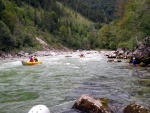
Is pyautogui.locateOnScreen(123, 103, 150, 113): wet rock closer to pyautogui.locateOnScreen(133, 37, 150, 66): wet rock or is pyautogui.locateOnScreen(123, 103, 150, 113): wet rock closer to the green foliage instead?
pyautogui.locateOnScreen(133, 37, 150, 66): wet rock

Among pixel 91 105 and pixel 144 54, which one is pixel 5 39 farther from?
pixel 91 105

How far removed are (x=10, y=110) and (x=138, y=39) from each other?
2493 centimetres

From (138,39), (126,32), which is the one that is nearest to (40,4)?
(126,32)

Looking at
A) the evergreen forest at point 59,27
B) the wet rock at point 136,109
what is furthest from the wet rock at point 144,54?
the wet rock at point 136,109

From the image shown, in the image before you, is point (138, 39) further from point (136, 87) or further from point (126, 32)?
point (136, 87)

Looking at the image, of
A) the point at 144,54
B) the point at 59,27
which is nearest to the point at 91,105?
the point at 144,54

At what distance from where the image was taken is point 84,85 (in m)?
13.2

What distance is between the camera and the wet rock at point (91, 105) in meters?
7.88

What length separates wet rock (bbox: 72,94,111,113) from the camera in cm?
788

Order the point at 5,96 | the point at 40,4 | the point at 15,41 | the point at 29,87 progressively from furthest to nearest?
the point at 40,4, the point at 15,41, the point at 29,87, the point at 5,96

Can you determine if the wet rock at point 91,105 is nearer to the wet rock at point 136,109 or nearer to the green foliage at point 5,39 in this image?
the wet rock at point 136,109

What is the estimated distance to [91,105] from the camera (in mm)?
8055

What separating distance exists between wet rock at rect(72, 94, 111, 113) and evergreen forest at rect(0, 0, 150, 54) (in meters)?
14.5

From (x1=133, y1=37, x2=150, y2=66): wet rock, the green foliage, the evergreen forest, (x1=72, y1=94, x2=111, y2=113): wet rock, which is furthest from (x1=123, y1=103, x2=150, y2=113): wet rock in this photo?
the green foliage
